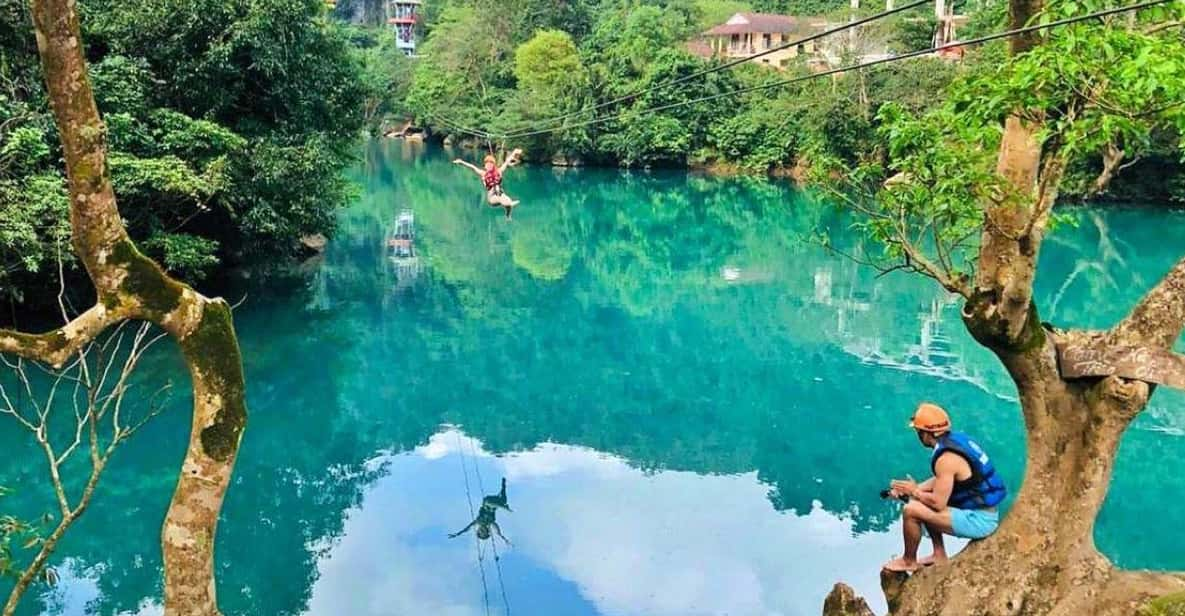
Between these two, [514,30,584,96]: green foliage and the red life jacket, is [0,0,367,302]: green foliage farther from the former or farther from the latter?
[514,30,584,96]: green foliage

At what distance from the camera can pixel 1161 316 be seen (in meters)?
5.05

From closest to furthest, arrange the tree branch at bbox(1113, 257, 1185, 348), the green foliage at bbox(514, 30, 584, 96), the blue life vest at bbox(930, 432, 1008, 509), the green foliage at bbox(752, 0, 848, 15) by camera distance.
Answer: the tree branch at bbox(1113, 257, 1185, 348) → the blue life vest at bbox(930, 432, 1008, 509) → the green foliage at bbox(514, 30, 584, 96) → the green foliage at bbox(752, 0, 848, 15)

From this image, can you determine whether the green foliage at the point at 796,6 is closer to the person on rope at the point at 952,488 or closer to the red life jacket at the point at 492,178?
the red life jacket at the point at 492,178

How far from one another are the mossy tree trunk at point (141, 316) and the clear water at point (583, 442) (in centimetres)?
329

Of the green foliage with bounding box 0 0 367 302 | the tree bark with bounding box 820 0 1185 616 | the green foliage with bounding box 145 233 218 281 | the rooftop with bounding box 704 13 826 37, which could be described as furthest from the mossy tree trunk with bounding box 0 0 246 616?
the rooftop with bounding box 704 13 826 37

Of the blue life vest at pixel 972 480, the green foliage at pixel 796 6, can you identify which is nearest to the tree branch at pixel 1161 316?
the blue life vest at pixel 972 480

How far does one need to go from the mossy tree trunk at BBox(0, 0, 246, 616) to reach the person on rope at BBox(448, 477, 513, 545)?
176 inches

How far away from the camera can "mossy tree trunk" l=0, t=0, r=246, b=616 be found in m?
3.81

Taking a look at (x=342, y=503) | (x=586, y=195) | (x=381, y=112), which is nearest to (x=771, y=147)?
(x=586, y=195)

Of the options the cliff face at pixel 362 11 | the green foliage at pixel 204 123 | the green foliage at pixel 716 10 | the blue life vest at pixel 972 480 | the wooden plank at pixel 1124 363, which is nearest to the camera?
the wooden plank at pixel 1124 363

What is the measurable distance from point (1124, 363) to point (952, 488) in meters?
1.18

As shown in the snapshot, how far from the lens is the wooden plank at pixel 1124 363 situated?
493cm

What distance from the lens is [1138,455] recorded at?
35.1 ft

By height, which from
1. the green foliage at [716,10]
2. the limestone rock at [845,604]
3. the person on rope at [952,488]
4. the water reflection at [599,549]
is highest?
the green foliage at [716,10]
